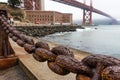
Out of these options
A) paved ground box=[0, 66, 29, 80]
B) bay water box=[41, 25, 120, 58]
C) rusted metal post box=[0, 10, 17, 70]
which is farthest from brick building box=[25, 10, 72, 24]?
paved ground box=[0, 66, 29, 80]

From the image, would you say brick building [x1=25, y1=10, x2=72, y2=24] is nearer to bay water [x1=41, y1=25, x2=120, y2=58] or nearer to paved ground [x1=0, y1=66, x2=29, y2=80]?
bay water [x1=41, y1=25, x2=120, y2=58]

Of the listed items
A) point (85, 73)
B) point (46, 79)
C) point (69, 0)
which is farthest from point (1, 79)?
point (69, 0)

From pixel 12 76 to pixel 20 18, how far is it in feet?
158

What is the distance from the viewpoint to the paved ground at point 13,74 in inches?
91.0

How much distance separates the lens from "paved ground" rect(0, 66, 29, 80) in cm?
231

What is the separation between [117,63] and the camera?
0.80 meters

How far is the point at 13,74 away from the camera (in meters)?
2.45

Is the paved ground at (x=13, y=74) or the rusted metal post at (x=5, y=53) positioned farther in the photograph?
the rusted metal post at (x=5, y=53)

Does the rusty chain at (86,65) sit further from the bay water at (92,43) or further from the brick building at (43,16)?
the brick building at (43,16)

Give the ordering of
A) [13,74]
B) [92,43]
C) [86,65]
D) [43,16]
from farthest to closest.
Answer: [43,16] < [92,43] < [13,74] < [86,65]

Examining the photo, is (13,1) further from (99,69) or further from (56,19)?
(99,69)

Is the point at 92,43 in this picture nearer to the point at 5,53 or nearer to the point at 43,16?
the point at 5,53

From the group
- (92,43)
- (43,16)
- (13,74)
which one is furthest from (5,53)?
(43,16)

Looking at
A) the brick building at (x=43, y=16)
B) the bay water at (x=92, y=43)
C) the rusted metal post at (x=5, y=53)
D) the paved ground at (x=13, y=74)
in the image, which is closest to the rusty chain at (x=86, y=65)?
the paved ground at (x=13, y=74)
